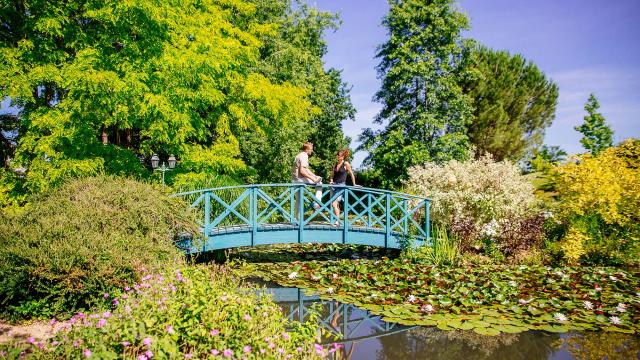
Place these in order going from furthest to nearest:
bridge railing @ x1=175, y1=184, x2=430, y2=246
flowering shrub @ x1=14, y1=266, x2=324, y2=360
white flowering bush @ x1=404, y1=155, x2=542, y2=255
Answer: white flowering bush @ x1=404, y1=155, x2=542, y2=255 < bridge railing @ x1=175, y1=184, x2=430, y2=246 < flowering shrub @ x1=14, y1=266, x2=324, y2=360

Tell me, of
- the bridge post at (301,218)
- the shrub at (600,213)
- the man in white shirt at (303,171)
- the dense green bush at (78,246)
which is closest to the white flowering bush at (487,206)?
the shrub at (600,213)

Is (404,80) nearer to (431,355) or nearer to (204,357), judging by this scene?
(431,355)

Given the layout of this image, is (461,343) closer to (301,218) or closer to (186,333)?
(186,333)

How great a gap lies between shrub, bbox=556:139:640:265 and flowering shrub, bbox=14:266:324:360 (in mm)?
8127

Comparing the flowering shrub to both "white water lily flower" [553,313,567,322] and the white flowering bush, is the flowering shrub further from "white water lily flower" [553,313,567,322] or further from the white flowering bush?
the white flowering bush

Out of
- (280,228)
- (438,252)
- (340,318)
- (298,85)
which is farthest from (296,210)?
(298,85)

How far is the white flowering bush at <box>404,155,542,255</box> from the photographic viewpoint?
9875mm

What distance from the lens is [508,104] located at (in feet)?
77.8

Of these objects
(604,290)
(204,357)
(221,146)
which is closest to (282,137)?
(221,146)

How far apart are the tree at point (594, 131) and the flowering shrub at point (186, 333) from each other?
67.3 feet

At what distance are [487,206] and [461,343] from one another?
17.6 feet

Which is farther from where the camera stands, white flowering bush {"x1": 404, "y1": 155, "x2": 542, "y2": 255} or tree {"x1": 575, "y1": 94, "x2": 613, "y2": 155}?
tree {"x1": 575, "y1": 94, "x2": 613, "y2": 155}

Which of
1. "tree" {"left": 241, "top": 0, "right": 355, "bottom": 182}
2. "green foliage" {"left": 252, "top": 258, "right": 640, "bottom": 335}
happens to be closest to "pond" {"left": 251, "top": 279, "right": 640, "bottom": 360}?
"green foliage" {"left": 252, "top": 258, "right": 640, "bottom": 335}

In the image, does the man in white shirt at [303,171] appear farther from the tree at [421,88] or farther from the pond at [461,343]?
the tree at [421,88]
